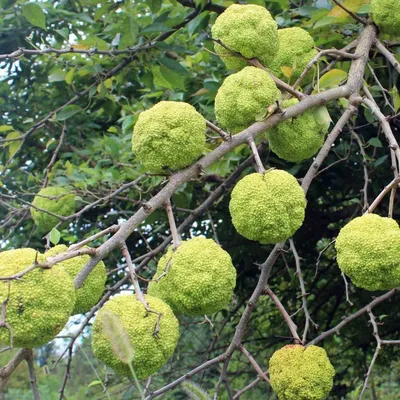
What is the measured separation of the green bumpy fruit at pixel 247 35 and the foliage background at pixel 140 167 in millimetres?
481

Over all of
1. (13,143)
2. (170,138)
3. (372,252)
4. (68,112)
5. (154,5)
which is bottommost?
(13,143)

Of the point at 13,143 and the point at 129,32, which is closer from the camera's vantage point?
the point at 129,32

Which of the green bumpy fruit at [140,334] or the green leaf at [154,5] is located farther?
the green leaf at [154,5]

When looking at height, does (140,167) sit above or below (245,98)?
below

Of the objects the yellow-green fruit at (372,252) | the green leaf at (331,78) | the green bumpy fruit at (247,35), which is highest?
the green bumpy fruit at (247,35)

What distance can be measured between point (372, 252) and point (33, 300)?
63 cm

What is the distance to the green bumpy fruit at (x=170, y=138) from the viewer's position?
51.6 inches

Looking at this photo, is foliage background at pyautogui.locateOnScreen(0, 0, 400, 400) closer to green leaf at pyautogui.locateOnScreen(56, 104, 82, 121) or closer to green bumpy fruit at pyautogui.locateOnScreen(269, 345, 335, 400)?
green leaf at pyautogui.locateOnScreen(56, 104, 82, 121)

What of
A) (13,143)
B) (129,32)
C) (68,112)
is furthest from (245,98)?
(13,143)

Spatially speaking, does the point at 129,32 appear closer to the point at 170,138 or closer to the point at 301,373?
the point at 170,138

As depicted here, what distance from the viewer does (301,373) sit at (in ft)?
4.79

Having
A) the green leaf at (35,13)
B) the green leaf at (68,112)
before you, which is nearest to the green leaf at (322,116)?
the green leaf at (35,13)

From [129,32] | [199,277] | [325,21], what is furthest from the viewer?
[129,32]

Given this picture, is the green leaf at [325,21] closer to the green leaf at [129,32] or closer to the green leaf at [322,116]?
the green leaf at [322,116]
